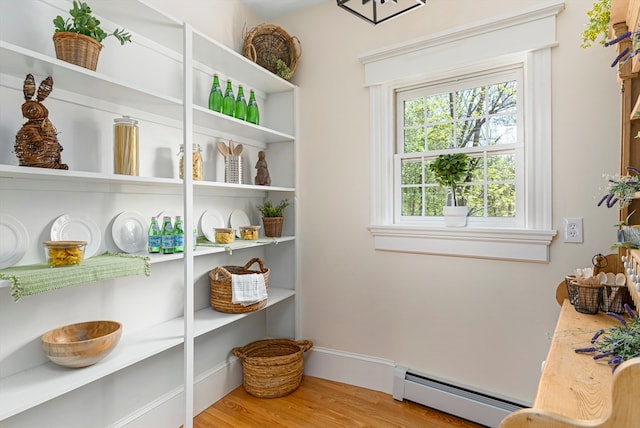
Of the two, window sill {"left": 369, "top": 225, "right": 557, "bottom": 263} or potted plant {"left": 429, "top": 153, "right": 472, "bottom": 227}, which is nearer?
window sill {"left": 369, "top": 225, "right": 557, "bottom": 263}

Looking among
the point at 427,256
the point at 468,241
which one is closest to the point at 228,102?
the point at 427,256

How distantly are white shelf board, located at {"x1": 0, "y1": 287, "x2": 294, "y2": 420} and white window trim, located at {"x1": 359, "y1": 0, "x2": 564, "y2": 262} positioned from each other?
136cm

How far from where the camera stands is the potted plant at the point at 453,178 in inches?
85.4

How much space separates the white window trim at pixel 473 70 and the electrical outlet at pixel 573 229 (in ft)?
0.23

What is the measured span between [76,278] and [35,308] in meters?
0.35

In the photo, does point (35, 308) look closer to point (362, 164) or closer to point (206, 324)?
point (206, 324)

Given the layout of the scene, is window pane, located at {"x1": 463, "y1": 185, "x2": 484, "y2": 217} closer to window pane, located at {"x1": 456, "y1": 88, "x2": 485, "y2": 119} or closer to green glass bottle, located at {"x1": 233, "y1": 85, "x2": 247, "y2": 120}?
window pane, located at {"x1": 456, "y1": 88, "x2": 485, "y2": 119}

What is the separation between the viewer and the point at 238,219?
251cm

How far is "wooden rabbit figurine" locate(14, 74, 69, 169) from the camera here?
4.17 feet

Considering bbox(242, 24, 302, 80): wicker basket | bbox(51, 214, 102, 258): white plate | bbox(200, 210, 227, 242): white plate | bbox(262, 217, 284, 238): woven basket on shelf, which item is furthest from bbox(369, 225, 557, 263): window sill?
bbox(51, 214, 102, 258): white plate

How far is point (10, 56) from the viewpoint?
1238 millimetres

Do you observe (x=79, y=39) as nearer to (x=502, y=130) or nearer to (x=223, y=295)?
(x=223, y=295)

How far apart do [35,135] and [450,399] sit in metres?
2.40

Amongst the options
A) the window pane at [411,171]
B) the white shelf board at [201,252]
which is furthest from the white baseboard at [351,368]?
the window pane at [411,171]
